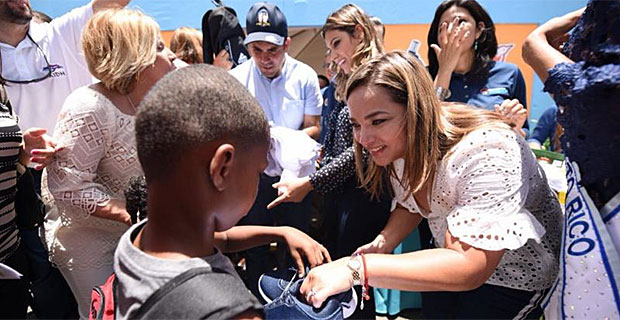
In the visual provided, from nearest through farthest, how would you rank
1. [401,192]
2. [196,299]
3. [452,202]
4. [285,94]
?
[196,299], [452,202], [401,192], [285,94]

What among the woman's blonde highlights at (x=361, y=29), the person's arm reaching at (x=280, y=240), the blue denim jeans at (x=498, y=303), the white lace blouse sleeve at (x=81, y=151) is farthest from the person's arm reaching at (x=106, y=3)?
the blue denim jeans at (x=498, y=303)

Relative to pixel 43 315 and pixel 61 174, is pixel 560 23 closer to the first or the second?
pixel 61 174

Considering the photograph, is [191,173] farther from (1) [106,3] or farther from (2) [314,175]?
(1) [106,3]

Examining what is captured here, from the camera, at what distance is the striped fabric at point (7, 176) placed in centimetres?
148

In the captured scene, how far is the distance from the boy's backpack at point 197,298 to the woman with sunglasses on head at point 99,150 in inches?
36.6

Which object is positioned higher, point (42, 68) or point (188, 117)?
point (188, 117)

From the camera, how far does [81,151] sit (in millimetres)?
1533

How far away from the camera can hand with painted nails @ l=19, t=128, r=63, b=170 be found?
1496 mm

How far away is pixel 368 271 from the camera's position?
1271mm

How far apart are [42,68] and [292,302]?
231cm

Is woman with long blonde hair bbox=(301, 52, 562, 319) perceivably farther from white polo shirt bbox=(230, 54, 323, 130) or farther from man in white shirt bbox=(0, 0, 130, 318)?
man in white shirt bbox=(0, 0, 130, 318)

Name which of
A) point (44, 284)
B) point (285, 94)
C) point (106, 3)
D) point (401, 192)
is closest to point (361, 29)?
point (285, 94)

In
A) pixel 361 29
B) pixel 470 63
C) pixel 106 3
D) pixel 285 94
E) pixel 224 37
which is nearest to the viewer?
pixel 106 3

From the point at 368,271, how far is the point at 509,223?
450 mm
